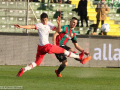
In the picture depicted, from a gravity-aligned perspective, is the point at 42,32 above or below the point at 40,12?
above

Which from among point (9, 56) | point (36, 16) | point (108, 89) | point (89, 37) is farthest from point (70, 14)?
point (108, 89)

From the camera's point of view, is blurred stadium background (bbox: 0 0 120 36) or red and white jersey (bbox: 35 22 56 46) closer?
red and white jersey (bbox: 35 22 56 46)

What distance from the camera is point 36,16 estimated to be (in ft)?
60.8

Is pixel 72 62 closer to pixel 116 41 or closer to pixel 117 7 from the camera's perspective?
pixel 116 41

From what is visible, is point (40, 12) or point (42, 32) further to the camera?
point (40, 12)

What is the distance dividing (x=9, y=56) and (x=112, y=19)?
7097 millimetres

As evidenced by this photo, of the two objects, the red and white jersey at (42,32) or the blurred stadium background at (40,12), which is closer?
the red and white jersey at (42,32)

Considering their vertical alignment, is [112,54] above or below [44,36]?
below

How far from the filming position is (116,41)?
53.0 feet

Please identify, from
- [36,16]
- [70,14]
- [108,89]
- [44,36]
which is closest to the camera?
[108,89]

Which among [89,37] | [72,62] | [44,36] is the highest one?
[44,36]

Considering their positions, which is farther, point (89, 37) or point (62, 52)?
point (89, 37)

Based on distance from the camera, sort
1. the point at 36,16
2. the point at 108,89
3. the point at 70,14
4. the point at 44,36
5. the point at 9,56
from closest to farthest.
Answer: the point at 108,89
the point at 44,36
the point at 9,56
the point at 36,16
the point at 70,14

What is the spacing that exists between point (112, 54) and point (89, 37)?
1.28 m
